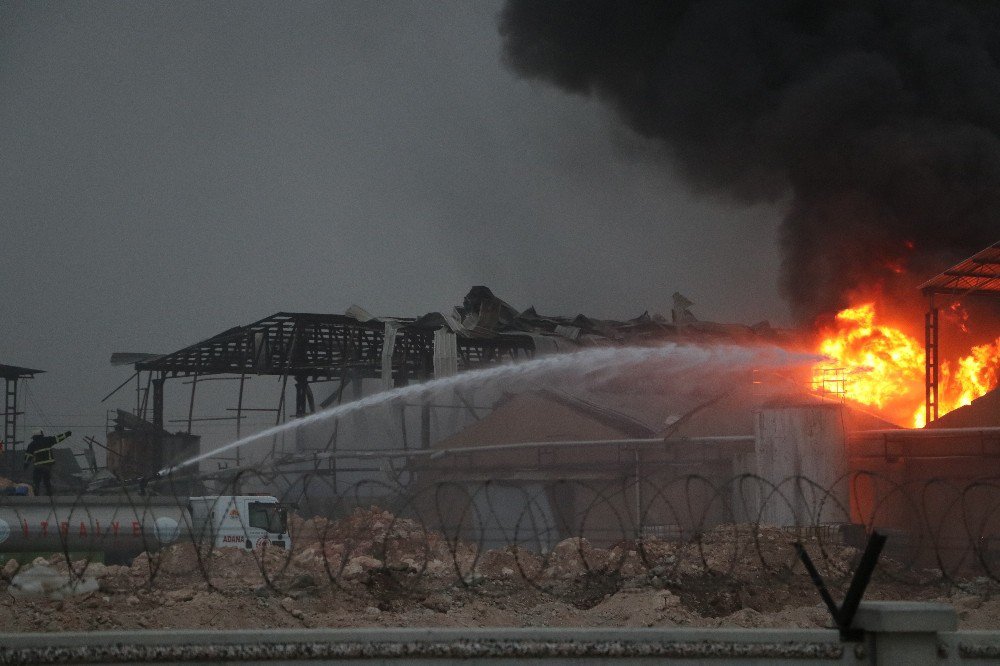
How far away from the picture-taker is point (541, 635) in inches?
253

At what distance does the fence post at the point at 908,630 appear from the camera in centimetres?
604

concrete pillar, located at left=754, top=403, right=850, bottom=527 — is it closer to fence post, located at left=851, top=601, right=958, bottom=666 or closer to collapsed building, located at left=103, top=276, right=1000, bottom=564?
collapsed building, located at left=103, top=276, right=1000, bottom=564

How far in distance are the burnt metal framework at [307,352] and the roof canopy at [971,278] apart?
11552 millimetres

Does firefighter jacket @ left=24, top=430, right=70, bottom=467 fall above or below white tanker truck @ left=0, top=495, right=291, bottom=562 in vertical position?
above

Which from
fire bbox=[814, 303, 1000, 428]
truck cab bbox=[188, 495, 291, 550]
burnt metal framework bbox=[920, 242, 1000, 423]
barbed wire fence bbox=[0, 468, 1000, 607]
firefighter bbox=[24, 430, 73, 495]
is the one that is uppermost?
burnt metal framework bbox=[920, 242, 1000, 423]

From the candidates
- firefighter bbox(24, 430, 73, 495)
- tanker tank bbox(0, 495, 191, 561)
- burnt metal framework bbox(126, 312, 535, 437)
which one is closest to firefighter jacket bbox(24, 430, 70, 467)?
firefighter bbox(24, 430, 73, 495)

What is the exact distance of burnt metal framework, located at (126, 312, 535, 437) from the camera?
28078mm

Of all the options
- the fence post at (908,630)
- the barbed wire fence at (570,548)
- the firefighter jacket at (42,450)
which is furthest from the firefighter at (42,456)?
the fence post at (908,630)

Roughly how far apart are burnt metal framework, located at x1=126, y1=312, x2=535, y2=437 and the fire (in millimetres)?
9287

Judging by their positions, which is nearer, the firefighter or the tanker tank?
the tanker tank

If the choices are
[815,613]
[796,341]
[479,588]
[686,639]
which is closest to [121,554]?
[479,588]

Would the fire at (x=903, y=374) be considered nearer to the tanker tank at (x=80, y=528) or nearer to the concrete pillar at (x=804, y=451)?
the concrete pillar at (x=804, y=451)

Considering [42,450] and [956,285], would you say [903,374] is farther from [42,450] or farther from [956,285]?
[42,450]

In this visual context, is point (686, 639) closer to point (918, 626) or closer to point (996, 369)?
point (918, 626)
